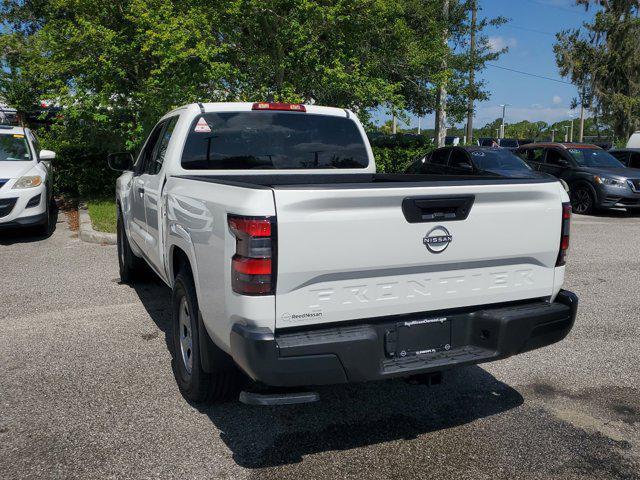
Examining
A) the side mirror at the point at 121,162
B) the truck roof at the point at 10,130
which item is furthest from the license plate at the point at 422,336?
the truck roof at the point at 10,130

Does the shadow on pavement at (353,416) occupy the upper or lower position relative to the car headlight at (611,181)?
lower

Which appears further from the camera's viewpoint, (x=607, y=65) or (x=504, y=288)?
(x=607, y=65)

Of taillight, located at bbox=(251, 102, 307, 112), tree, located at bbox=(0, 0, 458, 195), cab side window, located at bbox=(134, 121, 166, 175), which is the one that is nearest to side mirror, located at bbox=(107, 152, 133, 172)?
cab side window, located at bbox=(134, 121, 166, 175)

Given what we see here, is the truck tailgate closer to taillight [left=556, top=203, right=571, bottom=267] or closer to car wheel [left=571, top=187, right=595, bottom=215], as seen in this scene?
taillight [left=556, top=203, right=571, bottom=267]

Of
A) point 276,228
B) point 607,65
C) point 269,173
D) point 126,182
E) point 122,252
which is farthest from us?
point 607,65

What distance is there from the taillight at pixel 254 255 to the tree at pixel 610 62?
117 feet

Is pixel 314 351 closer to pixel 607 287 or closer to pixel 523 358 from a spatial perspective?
pixel 523 358

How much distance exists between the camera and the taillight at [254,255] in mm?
Answer: 2695

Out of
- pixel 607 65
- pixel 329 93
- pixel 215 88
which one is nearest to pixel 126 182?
pixel 215 88

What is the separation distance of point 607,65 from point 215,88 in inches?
1186

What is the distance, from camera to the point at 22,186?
Result: 30.6 ft

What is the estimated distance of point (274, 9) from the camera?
451 inches

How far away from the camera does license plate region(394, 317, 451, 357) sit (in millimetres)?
3020

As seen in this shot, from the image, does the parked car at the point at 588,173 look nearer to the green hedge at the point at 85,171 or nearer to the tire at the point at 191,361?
the green hedge at the point at 85,171
